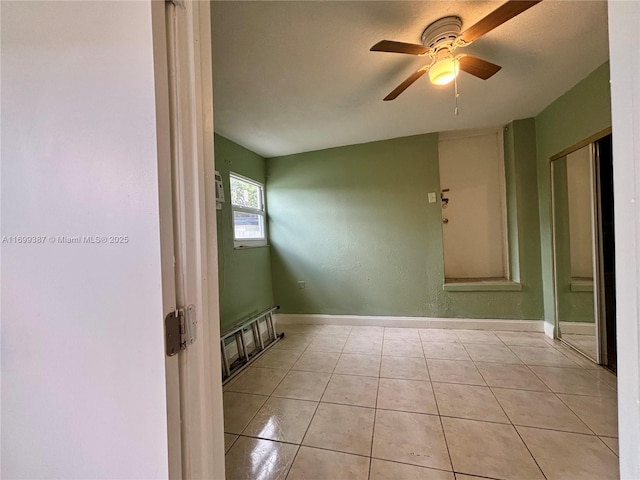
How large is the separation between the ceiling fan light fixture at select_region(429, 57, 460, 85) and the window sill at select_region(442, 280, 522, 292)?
2.38 m

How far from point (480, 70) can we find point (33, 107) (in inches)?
85.9

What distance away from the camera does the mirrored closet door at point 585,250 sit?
2256mm

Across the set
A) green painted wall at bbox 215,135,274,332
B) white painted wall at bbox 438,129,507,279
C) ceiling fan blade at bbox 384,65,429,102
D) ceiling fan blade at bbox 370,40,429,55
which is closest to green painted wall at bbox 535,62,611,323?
white painted wall at bbox 438,129,507,279

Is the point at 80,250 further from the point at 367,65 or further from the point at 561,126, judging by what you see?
the point at 561,126

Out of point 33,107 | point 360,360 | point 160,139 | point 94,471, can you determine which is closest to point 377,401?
point 360,360

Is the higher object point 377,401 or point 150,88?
point 150,88

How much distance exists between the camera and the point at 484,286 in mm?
3135

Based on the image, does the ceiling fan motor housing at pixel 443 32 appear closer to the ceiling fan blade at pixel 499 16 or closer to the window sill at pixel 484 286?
the ceiling fan blade at pixel 499 16

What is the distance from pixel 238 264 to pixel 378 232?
181cm

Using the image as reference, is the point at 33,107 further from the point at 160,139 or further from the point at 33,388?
the point at 33,388

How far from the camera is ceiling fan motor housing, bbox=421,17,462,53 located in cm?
148

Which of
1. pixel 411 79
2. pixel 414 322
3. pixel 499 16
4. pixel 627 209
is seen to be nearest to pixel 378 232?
pixel 414 322

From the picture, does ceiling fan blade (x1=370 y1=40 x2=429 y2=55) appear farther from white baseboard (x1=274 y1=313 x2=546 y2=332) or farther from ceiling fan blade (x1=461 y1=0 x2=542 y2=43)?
white baseboard (x1=274 y1=313 x2=546 y2=332)

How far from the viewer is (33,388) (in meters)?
0.61
